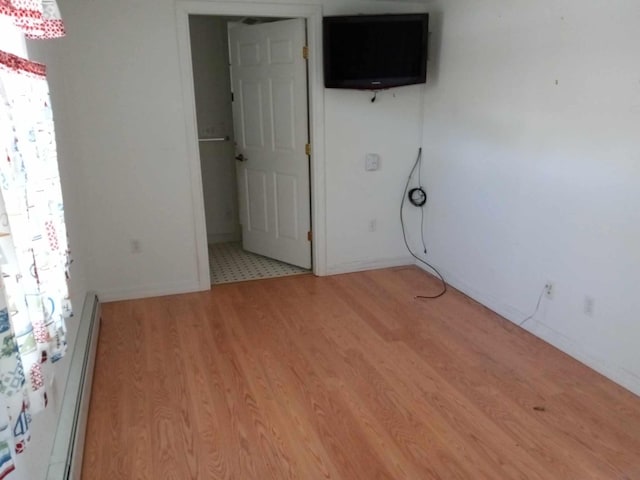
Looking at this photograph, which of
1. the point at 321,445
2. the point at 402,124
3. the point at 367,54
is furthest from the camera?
the point at 402,124

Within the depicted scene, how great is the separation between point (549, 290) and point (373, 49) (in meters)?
2.04

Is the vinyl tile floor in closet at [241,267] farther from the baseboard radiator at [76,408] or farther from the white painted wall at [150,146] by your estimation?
the baseboard radiator at [76,408]

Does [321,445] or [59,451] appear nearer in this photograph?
[59,451]

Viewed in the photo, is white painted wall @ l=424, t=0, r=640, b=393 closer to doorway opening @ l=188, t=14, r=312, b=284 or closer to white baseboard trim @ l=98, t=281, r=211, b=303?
doorway opening @ l=188, t=14, r=312, b=284

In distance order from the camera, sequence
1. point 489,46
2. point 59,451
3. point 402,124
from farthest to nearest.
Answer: point 402,124 < point 489,46 < point 59,451

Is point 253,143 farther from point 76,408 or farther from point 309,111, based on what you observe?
point 76,408

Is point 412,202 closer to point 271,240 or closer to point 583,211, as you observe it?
point 271,240

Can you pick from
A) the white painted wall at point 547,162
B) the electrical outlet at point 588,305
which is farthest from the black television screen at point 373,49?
the electrical outlet at point 588,305

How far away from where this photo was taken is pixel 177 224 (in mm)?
3729

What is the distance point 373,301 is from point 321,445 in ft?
5.33

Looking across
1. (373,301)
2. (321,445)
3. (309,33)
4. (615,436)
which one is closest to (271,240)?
(373,301)

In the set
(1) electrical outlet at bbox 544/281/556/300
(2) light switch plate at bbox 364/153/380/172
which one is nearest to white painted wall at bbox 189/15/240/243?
(2) light switch plate at bbox 364/153/380/172

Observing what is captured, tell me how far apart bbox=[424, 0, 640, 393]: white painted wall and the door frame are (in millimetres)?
928

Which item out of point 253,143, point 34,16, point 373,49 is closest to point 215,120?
point 253,143
